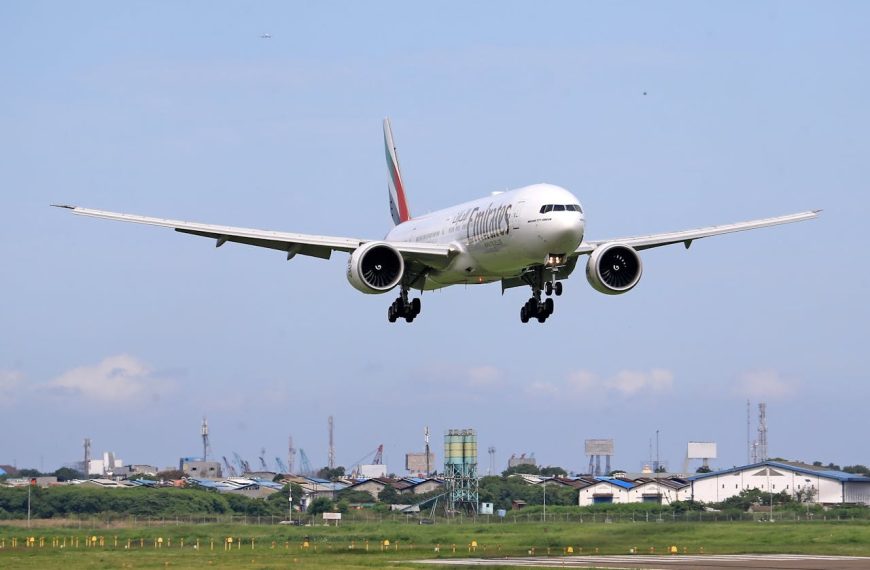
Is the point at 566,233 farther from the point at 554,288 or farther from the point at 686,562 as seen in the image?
the point at 686,562

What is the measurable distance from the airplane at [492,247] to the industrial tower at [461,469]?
69654mm

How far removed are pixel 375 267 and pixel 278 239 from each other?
15.7ft

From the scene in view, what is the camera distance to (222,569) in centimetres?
6400

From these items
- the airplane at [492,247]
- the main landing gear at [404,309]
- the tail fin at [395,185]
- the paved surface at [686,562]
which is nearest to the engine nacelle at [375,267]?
the airplane at [492,247]

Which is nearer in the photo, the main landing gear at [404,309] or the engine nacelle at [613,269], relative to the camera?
the engine nacelle at [613,269]

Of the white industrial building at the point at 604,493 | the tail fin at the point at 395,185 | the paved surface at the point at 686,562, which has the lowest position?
the paved surface at the point at 686,562

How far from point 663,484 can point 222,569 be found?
8379 centimetres

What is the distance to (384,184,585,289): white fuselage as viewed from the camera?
5841 centimetres

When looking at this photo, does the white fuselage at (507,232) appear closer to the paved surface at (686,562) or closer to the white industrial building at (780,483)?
the paved surface at (686,562)

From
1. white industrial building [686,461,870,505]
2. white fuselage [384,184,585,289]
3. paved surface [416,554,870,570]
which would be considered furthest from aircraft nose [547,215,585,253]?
white industrial building [686,461,870,505]

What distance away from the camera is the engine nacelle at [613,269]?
208 feet

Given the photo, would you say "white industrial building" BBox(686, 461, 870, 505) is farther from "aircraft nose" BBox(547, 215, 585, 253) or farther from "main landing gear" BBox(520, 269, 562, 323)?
"aircraft nose" BBox(547, 215, 585, 253)

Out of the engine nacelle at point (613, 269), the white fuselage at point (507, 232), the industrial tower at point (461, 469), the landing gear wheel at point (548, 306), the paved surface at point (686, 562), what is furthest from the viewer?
the industrial tower at point (461, 469)

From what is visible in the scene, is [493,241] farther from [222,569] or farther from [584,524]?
[584,524]
